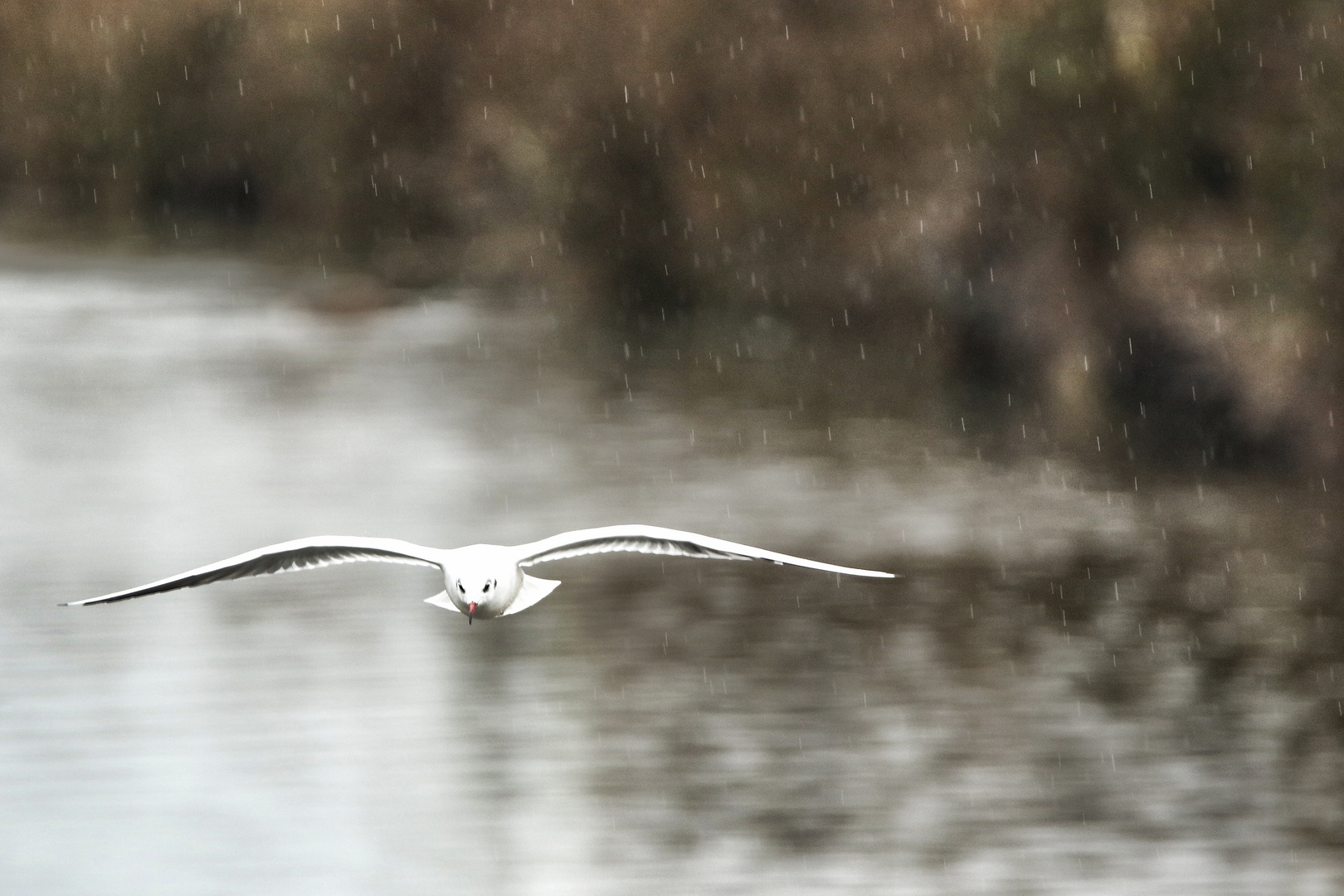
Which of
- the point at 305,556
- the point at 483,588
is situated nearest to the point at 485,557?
the point at 483,588

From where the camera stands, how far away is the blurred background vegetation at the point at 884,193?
72.8 ft

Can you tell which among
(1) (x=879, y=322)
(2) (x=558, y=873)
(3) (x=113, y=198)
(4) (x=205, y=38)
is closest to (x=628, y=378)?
(1) (x=879, y=322)

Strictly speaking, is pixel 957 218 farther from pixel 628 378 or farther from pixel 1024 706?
pixel 1024 706

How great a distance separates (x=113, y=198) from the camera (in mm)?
53469

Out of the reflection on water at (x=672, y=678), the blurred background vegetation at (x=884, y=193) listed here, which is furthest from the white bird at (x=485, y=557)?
the blurred background vegetation at (x=884, y=193)

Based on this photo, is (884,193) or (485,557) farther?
(884,193)

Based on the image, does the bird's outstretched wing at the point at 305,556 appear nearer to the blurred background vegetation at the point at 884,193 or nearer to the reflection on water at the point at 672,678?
the reflection on water at the point at 672,678

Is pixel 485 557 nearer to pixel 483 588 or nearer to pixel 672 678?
pixel 483 588

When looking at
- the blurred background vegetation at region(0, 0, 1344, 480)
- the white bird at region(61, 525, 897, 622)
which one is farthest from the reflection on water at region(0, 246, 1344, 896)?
the white bird at region(61, 525, 897, 622)

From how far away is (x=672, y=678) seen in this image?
16281 mm

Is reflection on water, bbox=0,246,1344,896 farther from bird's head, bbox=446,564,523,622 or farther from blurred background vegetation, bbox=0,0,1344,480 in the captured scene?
bird's head, bbox=446,564,523,622

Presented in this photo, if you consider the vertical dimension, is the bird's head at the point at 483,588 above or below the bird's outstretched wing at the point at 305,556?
below

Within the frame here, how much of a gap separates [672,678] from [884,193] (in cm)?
1379

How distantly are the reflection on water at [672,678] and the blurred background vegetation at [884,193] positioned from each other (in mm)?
1741
